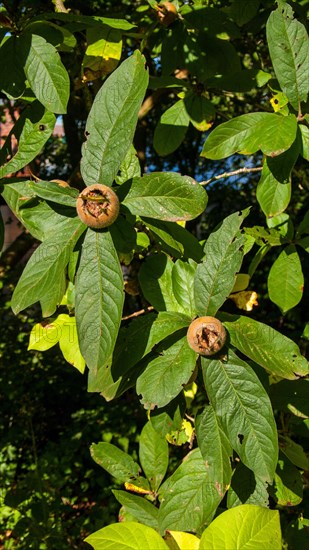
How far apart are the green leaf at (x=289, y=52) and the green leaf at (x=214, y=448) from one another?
0.75 metres

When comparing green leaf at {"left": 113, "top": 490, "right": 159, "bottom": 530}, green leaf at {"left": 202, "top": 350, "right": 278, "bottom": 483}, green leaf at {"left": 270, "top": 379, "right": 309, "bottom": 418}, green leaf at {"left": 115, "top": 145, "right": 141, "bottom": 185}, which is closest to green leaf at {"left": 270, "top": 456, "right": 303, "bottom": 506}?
green leaf at {"left": 270, "top": 379, "right": 309, "bottom": 418}

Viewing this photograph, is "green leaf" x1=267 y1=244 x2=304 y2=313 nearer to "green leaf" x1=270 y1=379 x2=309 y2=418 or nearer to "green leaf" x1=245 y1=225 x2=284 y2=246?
"green leaf" x1=245 y1=225 x2=284 y2=246

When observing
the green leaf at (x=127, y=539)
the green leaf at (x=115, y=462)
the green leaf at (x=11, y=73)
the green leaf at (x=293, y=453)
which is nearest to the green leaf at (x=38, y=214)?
the green leaf at (x=11, y=73)

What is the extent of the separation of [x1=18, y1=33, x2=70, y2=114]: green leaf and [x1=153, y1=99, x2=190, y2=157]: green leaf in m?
0.64

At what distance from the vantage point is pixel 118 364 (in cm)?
107

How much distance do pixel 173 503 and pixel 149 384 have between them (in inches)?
15.5

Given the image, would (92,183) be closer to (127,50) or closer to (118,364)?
(118,364)

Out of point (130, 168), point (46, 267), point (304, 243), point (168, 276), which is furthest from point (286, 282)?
point (46, 267)

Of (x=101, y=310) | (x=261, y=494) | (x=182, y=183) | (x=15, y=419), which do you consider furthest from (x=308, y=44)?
(x=15, y=419)

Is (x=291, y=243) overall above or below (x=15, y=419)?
above

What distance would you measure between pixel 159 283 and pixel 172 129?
75 cm

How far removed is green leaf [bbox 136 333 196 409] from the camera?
103 cm

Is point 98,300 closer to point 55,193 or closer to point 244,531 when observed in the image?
point 55,193

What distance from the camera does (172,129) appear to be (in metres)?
1.81
